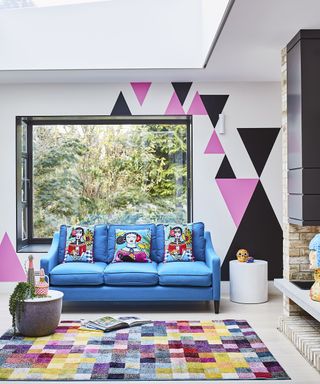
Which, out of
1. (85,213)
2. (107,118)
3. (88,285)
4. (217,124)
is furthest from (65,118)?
→ (88,285)

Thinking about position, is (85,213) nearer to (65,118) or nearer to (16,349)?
(65,118)

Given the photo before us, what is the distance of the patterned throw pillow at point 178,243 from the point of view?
A: 228 inches

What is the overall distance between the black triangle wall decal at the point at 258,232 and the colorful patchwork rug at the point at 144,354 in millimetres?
1652

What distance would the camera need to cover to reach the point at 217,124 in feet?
20.9

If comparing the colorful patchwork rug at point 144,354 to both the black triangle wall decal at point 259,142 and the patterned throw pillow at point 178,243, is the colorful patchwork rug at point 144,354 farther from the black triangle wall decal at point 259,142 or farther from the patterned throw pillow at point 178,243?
the black triangle wall decal at point 259,142

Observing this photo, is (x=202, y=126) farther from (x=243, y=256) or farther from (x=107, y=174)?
(x=243, y=256)

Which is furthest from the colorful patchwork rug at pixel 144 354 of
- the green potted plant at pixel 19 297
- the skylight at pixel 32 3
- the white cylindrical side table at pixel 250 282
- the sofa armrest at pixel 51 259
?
the skylight at pixel 32 3

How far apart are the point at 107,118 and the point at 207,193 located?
5.23 ft

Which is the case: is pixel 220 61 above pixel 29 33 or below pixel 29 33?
below

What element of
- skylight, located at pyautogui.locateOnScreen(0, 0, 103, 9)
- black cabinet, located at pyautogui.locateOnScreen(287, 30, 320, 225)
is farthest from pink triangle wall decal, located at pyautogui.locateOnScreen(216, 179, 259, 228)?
skylight, located at pyautogui.locateOnScreen(0, 0, 103, 9)

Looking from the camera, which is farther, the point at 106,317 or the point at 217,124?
the point at 217,124

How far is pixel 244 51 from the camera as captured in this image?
4980 millimetres

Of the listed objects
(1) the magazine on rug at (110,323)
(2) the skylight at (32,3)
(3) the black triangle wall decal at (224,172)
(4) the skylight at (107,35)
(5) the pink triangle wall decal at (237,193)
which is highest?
(2) the skylight at (32,3)

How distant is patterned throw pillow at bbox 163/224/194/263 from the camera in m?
5.79
